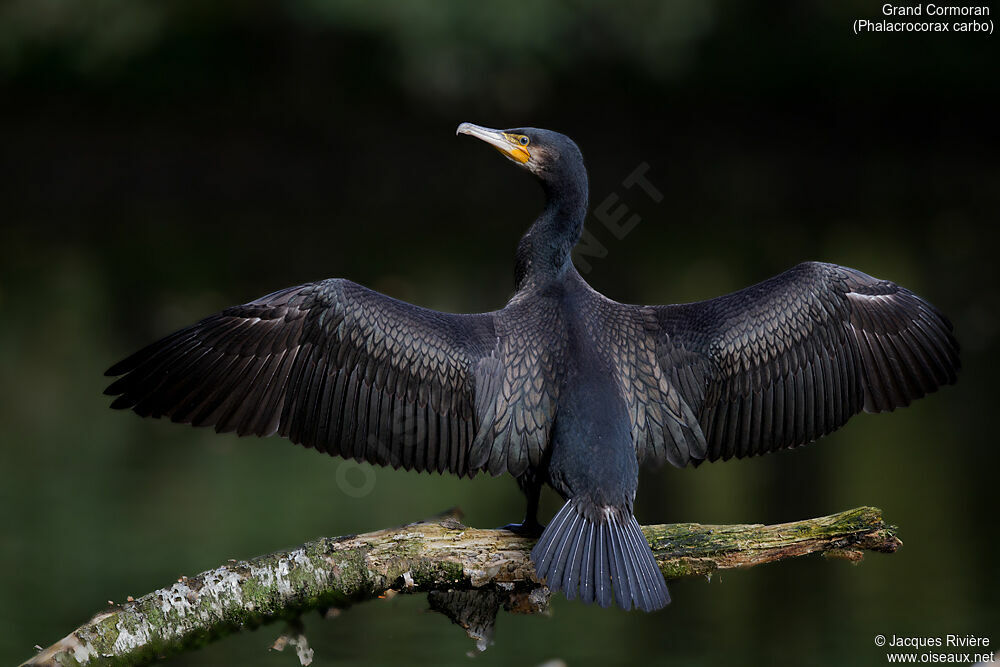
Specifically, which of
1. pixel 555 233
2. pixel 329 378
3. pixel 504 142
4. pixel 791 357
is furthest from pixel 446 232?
pixel 329 378

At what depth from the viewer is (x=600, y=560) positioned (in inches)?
207

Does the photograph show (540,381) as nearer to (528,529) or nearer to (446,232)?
(528,529)

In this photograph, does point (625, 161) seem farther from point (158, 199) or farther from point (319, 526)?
point (319, 526)

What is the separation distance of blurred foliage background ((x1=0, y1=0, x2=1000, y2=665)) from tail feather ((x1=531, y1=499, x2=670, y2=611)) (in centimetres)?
287

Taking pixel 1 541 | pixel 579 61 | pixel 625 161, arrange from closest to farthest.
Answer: pixel 1 541
pixel 625 161
pixel 579 61

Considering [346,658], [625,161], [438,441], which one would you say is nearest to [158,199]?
[625,161]

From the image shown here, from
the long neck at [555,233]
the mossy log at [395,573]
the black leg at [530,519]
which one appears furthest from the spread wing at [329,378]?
the long neck at [555,233]

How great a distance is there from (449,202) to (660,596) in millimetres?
23572

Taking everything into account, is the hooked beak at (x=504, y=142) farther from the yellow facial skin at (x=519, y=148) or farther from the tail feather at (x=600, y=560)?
the tail feather at (x=600, y=560)

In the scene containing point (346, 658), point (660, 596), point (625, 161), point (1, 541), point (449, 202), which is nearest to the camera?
point (660, 596)

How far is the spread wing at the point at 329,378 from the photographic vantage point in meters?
5.79

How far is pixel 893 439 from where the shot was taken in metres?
12.1

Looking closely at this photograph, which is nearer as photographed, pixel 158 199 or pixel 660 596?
pixel 660 596

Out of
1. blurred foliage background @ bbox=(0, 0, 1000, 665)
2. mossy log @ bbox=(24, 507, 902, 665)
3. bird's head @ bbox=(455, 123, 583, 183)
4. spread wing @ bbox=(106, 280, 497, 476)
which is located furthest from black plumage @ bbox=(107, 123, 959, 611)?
blurred foliage background @ bbox=(0, 0, 1000, 665)
